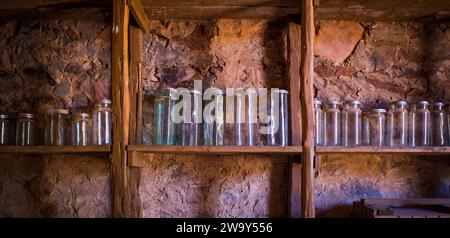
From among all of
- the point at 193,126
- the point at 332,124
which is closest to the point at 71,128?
the point at 193,126

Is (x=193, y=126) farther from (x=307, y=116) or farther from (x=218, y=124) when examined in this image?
(x=307, y=116)

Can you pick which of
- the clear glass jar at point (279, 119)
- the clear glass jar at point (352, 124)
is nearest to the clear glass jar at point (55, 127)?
the clear glass jar at point (279, 119)

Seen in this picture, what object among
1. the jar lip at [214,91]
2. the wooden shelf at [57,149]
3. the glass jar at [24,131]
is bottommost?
the wooden shelf at [57,149]

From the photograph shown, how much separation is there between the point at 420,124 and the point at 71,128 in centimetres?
174

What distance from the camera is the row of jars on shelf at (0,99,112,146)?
6.48 feet

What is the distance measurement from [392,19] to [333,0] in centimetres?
45

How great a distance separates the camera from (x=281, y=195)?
2047mm

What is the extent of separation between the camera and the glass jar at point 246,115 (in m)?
2.00

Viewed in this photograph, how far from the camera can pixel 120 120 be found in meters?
1.71

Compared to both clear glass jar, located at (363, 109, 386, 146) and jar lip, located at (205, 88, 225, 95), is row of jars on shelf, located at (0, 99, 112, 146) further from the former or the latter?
clear glass jar, located at (363, 109, 386, 146)

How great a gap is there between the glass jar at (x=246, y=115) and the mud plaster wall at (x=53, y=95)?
71cm

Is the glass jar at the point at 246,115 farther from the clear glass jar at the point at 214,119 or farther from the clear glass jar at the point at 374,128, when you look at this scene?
the clear glass jar at the point at 374,128

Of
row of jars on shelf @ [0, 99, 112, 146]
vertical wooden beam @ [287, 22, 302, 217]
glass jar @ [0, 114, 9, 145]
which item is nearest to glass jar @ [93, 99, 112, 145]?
row of jars on shelf @ [0, 99, 112, 146]
